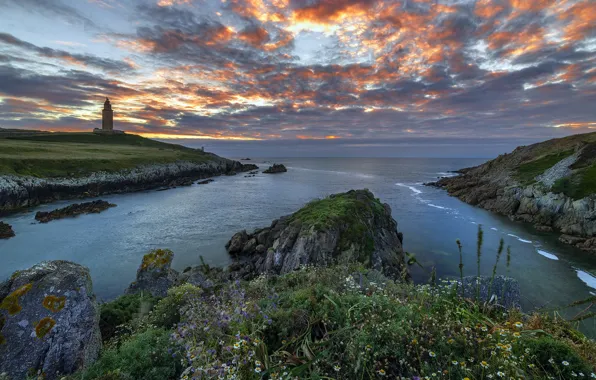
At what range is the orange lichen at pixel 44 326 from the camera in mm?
5191

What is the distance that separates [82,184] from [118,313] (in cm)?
5561

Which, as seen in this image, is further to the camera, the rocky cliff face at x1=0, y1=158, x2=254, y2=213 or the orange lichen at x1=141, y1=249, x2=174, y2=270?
the rocky cliff face at x1=0, y1=158, x2=254, y2=213

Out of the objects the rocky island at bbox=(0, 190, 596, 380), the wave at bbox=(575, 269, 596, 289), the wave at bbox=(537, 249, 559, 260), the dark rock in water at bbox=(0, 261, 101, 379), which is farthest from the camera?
the wave at bbox=(537, 249, 559, 260)

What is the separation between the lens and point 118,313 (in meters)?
7.76

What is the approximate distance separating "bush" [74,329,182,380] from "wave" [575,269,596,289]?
27.5 m

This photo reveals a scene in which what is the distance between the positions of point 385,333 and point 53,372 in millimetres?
6302

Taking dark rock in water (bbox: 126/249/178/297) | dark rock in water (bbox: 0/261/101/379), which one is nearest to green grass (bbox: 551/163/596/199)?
dark rock in water (bbox: 126/249/178/297)

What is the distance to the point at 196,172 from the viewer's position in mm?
95312

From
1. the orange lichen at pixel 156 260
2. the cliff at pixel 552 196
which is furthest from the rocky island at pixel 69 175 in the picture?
the cliff at pixel 552 196

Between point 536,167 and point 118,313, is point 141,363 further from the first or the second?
point 536,167

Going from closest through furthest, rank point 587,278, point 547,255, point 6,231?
point 587,278, point 547,255, point 6,231

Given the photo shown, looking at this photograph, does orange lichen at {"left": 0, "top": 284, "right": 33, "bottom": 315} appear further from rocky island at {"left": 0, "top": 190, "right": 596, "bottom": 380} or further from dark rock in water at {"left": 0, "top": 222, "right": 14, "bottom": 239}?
Answer: dark rock in water at {"left": 0, "top": 222, "right": 14, "bottom": 239}

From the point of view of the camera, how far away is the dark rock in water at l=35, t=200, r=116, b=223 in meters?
32.5

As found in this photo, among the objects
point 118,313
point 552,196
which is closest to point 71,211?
point 118,313
